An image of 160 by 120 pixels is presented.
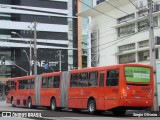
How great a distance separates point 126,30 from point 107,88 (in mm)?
38558

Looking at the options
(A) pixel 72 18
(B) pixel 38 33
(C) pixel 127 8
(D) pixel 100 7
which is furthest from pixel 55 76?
(A) pixel 72 18

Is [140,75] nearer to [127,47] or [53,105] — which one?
[53,105]

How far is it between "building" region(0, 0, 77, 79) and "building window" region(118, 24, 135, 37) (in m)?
22.4

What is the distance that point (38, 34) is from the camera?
86.2 metres

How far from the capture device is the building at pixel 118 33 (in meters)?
57.1

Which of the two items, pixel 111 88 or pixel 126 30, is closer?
pixel 111 88

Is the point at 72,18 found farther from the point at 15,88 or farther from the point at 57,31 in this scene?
the point at 15,88

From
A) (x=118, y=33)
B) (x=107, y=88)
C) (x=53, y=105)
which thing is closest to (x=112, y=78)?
(x=107, y=88)

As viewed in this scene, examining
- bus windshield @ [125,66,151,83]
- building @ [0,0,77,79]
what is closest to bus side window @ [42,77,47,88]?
bus windshield @ [125,66,151,83]

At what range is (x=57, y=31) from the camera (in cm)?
8819

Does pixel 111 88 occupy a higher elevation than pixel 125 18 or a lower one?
lower

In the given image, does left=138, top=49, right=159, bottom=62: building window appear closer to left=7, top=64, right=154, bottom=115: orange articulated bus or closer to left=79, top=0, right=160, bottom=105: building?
left=79, top=0, right=160, bottom=105: building

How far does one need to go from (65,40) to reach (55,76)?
190ft

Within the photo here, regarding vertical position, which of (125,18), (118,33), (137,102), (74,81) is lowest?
(137,102)
